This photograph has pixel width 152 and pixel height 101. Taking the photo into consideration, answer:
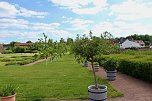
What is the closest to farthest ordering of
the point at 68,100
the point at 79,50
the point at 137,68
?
the point at 79,50
the point at 68,100
the point at 137,68

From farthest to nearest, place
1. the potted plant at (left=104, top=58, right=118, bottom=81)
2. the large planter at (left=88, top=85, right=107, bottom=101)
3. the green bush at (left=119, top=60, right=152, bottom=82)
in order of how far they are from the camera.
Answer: the potted plant at (left=104, top=58, right=118, bottom=81) < the green bush at (left=119, top=60, right=152, bottom=82) < the large planter at (left=88, top=85, right=107, bottom=101)

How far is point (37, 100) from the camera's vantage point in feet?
29.2

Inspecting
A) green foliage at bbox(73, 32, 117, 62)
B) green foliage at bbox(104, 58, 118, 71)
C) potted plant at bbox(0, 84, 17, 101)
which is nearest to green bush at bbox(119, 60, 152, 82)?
green foliage at bbox(104, 58, 118, 71)

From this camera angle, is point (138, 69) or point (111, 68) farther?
point (111, 68)

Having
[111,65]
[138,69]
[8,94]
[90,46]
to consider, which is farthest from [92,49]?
[138,69]

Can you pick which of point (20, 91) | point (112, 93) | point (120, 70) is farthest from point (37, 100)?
point (120, 70)

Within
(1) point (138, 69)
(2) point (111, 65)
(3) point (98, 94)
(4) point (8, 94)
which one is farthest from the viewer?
(2) point (111, 65)

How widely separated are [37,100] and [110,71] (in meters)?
6.25

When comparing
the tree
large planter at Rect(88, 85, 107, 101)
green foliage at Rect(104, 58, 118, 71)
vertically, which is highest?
the tree

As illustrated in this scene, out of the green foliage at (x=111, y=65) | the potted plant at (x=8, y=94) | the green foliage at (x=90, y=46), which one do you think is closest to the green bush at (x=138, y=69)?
the green foliage at (x=111, y=65)

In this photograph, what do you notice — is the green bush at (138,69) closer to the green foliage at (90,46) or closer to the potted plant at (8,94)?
the green foliage at (90,46)

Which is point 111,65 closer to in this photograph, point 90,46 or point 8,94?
point 90,46

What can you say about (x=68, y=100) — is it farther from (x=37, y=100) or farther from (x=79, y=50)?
(x=79, y=50)

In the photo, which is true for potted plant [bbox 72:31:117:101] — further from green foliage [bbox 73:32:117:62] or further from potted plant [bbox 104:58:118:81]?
potted plant [bbox 104:58:118:81]
